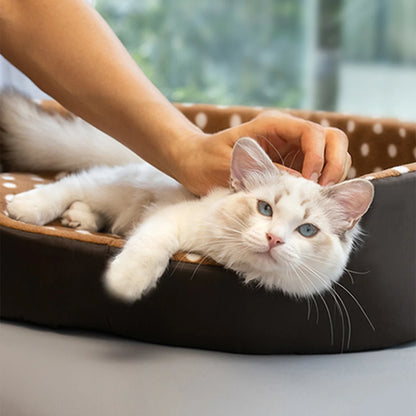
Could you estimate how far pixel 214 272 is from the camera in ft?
3.43

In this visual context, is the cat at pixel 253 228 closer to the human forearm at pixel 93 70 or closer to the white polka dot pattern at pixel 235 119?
the human forearm at pixel 93 70

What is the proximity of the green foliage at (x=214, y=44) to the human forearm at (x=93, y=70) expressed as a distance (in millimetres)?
2357

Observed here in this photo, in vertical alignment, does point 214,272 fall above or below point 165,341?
above

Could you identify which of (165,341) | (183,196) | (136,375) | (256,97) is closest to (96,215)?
(183,196)

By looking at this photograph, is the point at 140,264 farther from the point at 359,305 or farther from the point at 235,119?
the point at 235,119

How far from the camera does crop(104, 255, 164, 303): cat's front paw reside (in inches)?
39.6

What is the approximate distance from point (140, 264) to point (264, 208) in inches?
9.4

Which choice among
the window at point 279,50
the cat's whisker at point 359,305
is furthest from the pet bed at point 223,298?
the window at point 279,50

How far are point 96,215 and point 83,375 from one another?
21.5 inches

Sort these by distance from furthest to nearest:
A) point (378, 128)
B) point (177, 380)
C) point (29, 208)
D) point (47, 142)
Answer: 1. point (378, 128)
2. point (47, 142)
3. point (29, 208)
4. point (177, 380)

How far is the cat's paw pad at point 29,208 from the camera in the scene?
129 centimetres

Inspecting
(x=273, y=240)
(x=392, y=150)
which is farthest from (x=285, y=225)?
(x=392, y=150)

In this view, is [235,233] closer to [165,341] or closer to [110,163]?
[165,341]

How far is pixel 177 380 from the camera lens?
0.96 m
